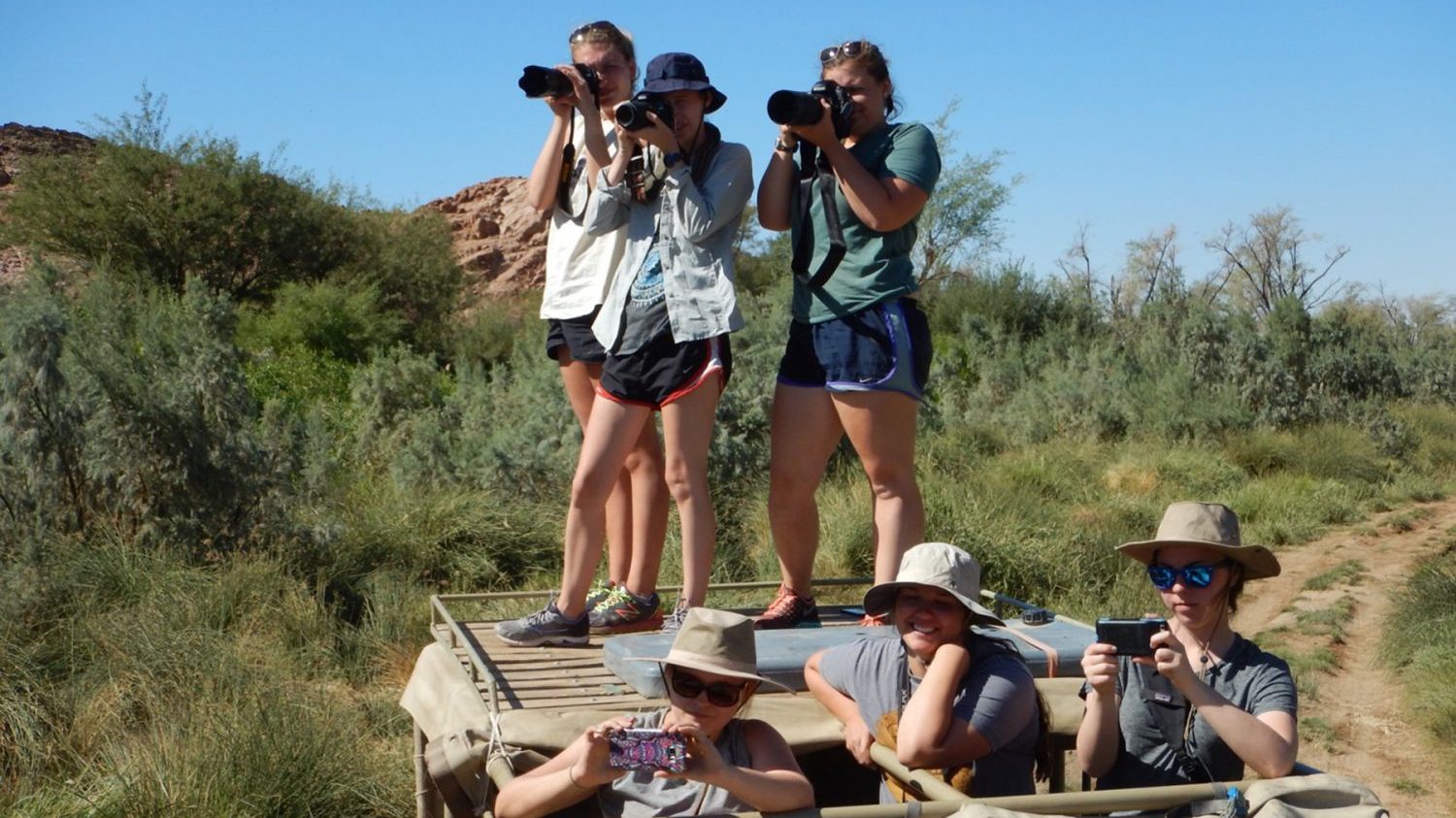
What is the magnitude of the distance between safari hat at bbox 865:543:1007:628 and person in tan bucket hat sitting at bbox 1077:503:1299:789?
0.27m

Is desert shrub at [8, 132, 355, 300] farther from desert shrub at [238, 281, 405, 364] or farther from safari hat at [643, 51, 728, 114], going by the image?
safari hat at [643, 51, 728, 114]

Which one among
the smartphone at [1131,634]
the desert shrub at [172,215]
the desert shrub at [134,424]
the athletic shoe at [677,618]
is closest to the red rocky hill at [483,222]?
the desert shrub at [172,215]

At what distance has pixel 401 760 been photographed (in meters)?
5.04

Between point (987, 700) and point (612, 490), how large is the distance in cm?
153

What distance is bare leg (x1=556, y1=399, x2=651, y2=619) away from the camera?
382 centimetres

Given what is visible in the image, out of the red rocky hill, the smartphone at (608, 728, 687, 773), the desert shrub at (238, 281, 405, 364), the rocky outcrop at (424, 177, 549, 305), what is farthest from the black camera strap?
the rocky outcrop at (424, 177, 549, 305)

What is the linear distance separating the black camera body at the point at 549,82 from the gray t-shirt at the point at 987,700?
5.71 feet

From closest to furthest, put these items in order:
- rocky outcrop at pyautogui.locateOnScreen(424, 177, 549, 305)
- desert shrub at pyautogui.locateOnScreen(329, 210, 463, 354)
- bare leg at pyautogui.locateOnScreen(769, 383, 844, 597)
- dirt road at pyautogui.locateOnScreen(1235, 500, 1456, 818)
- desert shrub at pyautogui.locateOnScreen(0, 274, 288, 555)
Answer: bare leg at pyautogui.locateOnScreen(769, 383, 844, 597)
dirt road at pyautogui.locateOnScreen(1235, 500, 1456, 818)
desert shrub at pyautogui.locateOnScreen(0, 274, 288, 555)
desert shrub at pyautogui.locateOnScreen(329, 210, 463, 354)
rocky outcrop at pyautogui.locateOnScreen(424, 177, 549, 305)

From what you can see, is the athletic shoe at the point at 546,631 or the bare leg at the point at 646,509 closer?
the athletic shoe at the point at 546,631

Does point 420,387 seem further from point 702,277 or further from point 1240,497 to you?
point 702,277

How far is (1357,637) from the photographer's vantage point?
7727mm

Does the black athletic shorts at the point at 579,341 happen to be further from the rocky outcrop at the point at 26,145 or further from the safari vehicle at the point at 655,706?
the rocky outcrop at the point at 26,145

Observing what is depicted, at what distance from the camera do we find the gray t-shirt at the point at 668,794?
8.82ft

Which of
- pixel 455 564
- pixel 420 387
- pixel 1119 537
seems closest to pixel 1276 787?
pixel 455 564
